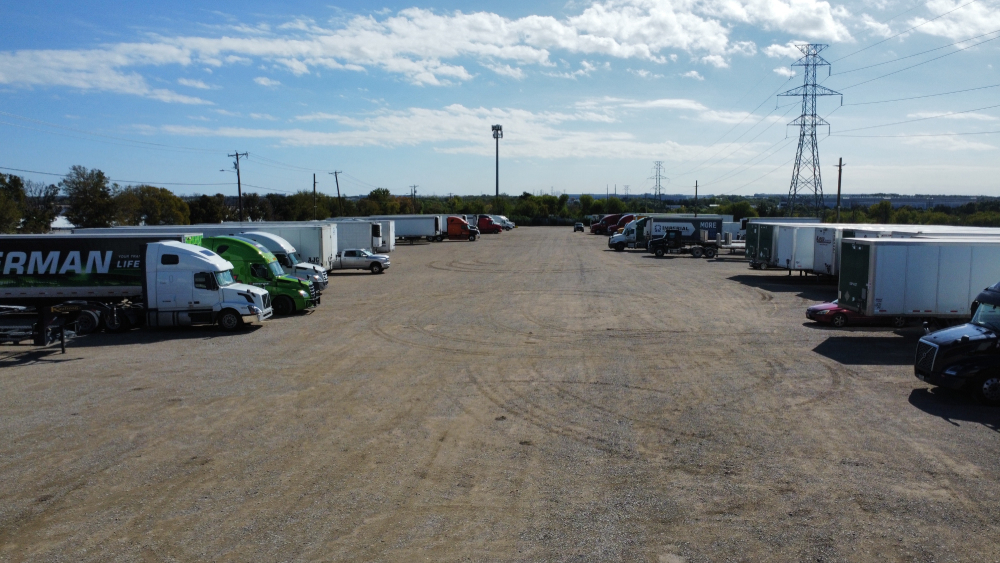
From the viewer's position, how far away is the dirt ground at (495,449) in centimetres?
803

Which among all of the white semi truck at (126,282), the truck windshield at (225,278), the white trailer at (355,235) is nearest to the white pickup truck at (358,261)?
the white trailer at (355,235)

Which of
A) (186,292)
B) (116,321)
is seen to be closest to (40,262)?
(116,321)

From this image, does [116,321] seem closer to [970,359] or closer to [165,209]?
[970,359]

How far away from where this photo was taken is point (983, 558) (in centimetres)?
750

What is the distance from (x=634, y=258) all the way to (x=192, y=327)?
33.5 metres

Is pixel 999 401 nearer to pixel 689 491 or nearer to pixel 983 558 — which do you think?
pixel 983 558

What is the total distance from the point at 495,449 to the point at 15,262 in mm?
20789

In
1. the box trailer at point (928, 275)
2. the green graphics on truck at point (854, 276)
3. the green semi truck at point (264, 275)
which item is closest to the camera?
the box trailer at point (928, 275)

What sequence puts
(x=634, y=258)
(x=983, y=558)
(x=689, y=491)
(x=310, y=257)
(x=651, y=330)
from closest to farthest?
(x=983, y=558)
(x=689, y=491)
(x=651, y=330)
(x=310, y=257)
(x=634, y=258)

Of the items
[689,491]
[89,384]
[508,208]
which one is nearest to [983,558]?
[689,491]

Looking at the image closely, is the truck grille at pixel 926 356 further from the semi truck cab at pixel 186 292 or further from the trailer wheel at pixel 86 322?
the trailer wheel at pixel 86 322

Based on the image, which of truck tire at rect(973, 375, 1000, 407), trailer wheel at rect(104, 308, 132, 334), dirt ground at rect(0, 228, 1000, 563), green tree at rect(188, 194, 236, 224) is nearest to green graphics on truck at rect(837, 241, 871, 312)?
dirt ground at rect(0, 228, 1000, 563)

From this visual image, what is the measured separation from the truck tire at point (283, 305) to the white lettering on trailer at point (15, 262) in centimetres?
826

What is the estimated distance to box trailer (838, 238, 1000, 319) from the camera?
19609 millimetres
